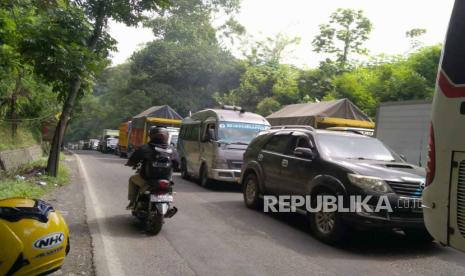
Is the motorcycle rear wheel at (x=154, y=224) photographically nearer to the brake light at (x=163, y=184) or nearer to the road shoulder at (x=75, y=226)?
the brake light at (x=163, y=184)

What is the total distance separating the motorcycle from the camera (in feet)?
23.5

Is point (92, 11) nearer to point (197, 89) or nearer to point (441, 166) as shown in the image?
point (441, 166)

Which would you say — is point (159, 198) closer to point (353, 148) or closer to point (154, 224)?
point (154, 224)

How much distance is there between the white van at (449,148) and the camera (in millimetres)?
A: 3734

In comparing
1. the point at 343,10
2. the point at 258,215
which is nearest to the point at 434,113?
the point at 258,215

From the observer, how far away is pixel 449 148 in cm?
381

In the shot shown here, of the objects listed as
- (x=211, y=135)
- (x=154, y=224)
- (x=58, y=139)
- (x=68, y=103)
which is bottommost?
(x=154, y=224)

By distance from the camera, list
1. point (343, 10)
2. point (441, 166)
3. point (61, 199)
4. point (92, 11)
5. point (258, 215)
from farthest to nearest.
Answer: point (343, 10), point (92, 11), point (61, 199), point (258, 215), point (441, 166)

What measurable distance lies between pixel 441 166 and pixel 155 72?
4205cm

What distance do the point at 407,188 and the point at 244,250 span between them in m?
2.46

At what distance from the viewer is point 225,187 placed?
561 inches

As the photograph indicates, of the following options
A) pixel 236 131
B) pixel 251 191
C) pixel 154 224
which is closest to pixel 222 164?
pixel 236 131

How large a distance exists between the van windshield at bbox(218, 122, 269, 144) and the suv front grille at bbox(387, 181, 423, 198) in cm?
735

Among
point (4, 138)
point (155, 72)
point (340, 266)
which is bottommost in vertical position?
point (340, 266)
